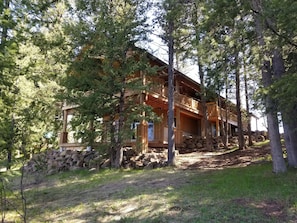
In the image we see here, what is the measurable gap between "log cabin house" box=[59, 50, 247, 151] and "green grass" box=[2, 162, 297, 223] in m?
3.97

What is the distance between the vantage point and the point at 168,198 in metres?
7.18

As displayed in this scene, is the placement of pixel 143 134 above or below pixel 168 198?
above

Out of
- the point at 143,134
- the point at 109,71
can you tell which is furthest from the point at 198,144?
the point at 109,71

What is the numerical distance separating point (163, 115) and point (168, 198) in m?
12.1

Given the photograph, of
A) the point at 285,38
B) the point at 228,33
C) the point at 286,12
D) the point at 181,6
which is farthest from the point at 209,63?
the point at 286,12

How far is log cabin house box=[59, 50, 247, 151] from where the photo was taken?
14.8 meters

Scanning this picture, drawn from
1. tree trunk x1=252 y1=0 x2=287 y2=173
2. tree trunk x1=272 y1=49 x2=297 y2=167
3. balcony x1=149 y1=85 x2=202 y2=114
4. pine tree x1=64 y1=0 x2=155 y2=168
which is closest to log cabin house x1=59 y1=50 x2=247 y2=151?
balcony x1=149 y1=85 x2=202 y2=114

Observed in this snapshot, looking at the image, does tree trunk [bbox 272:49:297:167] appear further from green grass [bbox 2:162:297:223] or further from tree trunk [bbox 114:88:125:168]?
tree trunk [bbox 114:88:125:168]

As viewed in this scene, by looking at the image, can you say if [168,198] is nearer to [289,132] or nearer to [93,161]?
[289,132]

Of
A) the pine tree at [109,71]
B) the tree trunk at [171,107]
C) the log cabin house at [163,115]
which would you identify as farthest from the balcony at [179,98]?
the pine tree at [109,71]

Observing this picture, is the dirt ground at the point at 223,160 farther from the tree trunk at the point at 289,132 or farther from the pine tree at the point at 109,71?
the pine tree at the point at 109,71

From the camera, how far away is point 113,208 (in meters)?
6.72

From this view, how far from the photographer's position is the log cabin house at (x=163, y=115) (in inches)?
581

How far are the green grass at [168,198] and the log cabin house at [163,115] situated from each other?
3.97 m
